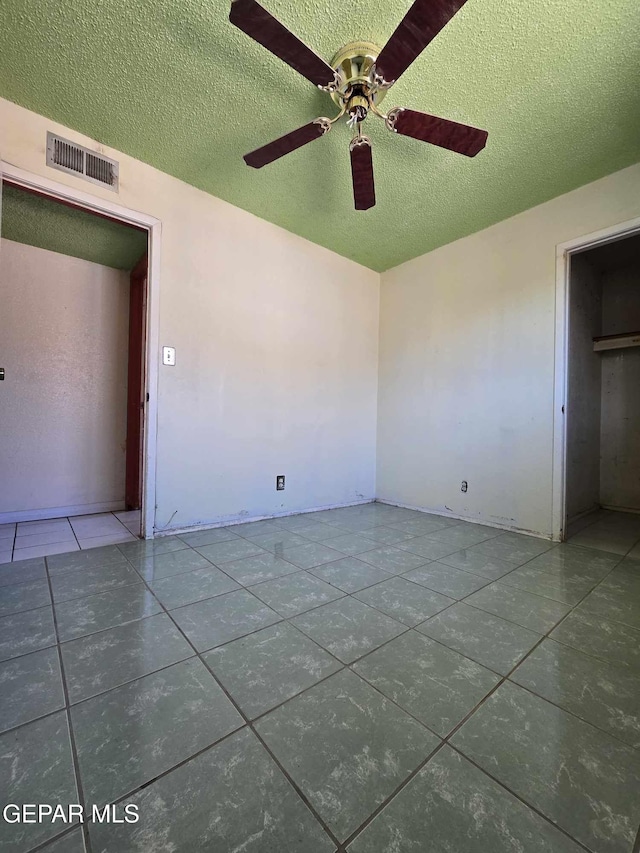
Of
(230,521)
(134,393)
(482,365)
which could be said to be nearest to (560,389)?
(482,365)

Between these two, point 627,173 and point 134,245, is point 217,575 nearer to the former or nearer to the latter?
point 134,245

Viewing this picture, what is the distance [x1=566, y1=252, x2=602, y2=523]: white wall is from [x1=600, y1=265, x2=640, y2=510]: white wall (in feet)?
0.29

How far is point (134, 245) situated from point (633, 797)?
418 centimetres

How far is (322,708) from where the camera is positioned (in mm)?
1015

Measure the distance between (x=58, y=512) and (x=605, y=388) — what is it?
20.0 ft

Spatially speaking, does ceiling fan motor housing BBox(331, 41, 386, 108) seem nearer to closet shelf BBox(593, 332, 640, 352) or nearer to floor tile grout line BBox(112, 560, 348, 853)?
floor tile grout line BBox(112, 560, 348, 853)

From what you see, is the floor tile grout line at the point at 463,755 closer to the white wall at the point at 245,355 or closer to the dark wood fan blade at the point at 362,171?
the white wall at the point at 245,355

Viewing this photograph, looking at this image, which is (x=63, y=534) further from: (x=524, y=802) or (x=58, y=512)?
(x=524, y=802)

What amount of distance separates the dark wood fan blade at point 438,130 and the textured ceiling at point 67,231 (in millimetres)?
2087

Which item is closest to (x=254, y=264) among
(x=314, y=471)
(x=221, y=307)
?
(x=221, y=307)

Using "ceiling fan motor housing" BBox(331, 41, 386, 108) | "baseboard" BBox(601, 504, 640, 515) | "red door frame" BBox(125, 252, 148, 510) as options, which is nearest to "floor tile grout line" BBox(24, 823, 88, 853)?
"ceiling fan motor housing" BBox(331, 41, 386, 108)

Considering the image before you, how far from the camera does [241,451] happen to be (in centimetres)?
300

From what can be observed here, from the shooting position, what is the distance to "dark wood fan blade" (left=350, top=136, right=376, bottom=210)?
1.80 m

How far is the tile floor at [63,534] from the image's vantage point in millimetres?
2271
